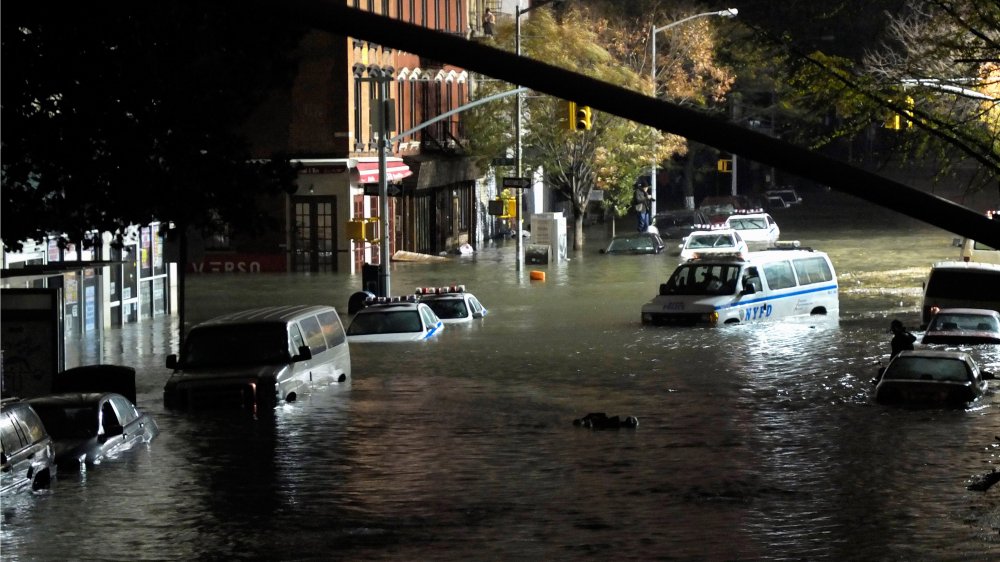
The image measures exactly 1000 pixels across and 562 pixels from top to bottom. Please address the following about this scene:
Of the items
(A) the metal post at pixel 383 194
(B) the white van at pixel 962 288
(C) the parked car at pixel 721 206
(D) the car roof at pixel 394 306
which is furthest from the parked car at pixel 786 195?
(D) the car roof at pixel 394 306

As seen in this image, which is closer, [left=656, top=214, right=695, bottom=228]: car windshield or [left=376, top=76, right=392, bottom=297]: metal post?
[left=376, top=76, right=392, bottom=297]: metal post

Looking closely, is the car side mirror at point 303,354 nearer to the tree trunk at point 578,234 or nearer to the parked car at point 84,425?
the parked car at point 84,425

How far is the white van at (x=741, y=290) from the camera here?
3569 cm

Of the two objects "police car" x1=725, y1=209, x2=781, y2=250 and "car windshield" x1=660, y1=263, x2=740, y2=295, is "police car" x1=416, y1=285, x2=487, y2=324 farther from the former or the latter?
"police car" x1=725, y1=209, x2=781, y2=250

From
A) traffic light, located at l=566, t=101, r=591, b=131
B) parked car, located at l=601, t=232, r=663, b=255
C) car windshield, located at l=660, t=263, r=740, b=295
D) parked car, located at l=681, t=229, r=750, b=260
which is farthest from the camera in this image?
parked car, located at l=601, t=232, r=663, b=255

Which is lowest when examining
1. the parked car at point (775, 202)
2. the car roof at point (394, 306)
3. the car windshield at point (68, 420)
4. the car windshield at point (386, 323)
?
the car windshield at point (68, 420)

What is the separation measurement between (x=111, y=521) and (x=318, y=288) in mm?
31606

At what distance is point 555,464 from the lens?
20.2 m

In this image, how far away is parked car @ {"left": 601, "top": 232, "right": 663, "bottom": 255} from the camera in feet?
203

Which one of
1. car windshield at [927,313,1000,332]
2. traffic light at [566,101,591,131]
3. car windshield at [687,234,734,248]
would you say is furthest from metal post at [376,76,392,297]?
car windshield at [927,313,1000,332]

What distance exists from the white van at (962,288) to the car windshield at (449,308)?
10.2 metres

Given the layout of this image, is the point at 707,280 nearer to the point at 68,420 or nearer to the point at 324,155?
the point at 68,420

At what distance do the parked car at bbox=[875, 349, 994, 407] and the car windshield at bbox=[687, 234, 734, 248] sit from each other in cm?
3015

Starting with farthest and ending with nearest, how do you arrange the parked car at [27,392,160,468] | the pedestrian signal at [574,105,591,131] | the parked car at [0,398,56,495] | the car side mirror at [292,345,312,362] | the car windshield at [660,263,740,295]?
the pedestrian signal at [574,105,591,131]
the car windshield at [660,263,740,295]
the car side mirror at [292,345,312,362]
the parked car at [27,392,160,468]
the parked car at [0,398,56,495]
